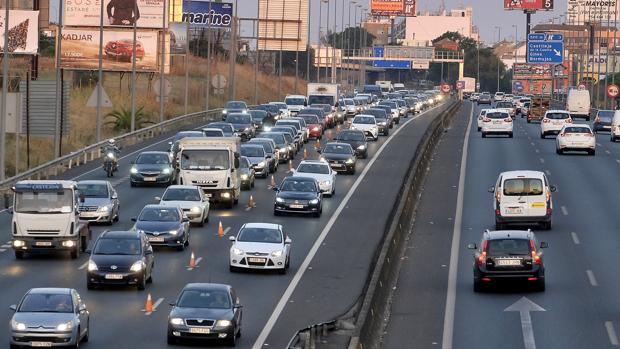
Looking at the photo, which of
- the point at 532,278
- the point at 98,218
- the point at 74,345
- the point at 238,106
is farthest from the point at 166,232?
the point at 238,106

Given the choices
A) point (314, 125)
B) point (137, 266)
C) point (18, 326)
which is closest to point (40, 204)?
point (137, 266)

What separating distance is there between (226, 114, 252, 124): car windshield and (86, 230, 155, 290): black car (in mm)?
51163

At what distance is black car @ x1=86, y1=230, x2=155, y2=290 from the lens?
3678 cm

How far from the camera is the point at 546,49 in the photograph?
149375 mm

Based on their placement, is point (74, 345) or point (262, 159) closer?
point (74, 345)

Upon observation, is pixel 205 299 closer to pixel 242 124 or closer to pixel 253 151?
pixel 253 151

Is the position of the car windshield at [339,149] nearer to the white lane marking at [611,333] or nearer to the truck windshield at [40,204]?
the truck windshield at [40,204]

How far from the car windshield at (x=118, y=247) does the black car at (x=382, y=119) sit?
186ft

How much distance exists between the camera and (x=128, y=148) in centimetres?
8206

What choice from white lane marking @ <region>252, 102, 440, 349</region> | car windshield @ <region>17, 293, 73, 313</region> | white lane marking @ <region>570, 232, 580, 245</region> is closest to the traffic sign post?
white lane marking @ <region>252, 102, 440, 349</region>

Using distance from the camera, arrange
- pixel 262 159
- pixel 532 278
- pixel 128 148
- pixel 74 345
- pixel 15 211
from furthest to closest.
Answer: pixel 128 148
pixel 262 159
pixel 15 211
pixel 532 278
pixel 74 345

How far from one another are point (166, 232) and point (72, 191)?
331 centimetres

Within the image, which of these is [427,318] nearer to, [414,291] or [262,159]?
[414,291]

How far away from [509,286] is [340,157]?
30.3 metres
